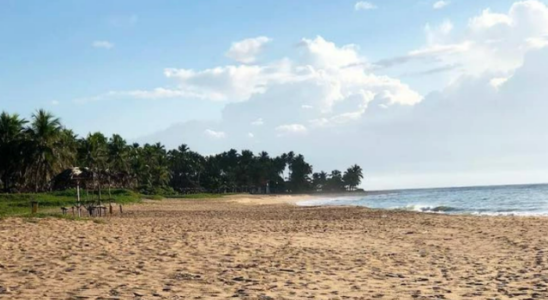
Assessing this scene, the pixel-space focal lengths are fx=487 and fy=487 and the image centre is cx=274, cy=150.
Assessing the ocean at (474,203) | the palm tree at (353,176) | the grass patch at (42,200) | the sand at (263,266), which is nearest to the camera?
the sand at (263,266)

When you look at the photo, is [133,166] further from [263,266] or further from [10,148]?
[263,266]

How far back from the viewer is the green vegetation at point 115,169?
43.8 m

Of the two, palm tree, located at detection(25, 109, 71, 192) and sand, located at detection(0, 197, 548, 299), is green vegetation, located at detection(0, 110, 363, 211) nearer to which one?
palm tree, located at detection(25, 109, 71, 192)

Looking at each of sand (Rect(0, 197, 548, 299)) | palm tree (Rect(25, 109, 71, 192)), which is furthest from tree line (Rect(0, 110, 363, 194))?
sand (Rect(0, 197, 548, 299))

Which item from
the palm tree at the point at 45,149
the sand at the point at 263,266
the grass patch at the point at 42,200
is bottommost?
the sand at the point at 263,266

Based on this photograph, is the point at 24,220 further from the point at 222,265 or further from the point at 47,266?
the point at 222,265

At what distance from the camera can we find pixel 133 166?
8281 centimetres

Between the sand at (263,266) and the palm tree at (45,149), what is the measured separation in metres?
42.8

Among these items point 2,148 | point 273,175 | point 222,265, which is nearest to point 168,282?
point 222,265

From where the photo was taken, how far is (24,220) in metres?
17.2

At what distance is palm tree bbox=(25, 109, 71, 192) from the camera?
5400 centimetres

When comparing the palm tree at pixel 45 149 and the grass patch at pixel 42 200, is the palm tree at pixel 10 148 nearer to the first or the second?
the palm tree at pixel 45 149

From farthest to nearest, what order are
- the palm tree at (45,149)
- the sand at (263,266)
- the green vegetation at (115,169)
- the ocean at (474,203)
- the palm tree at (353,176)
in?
1. the palm tree at (353,176)
2. the palm tree at (45,149)
3. the green vegetation at (115,169)
4. the ocean at (474,203)
5. the sand at (263,266)

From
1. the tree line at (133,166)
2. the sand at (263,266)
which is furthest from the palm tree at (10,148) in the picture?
the sand at (263,266)
